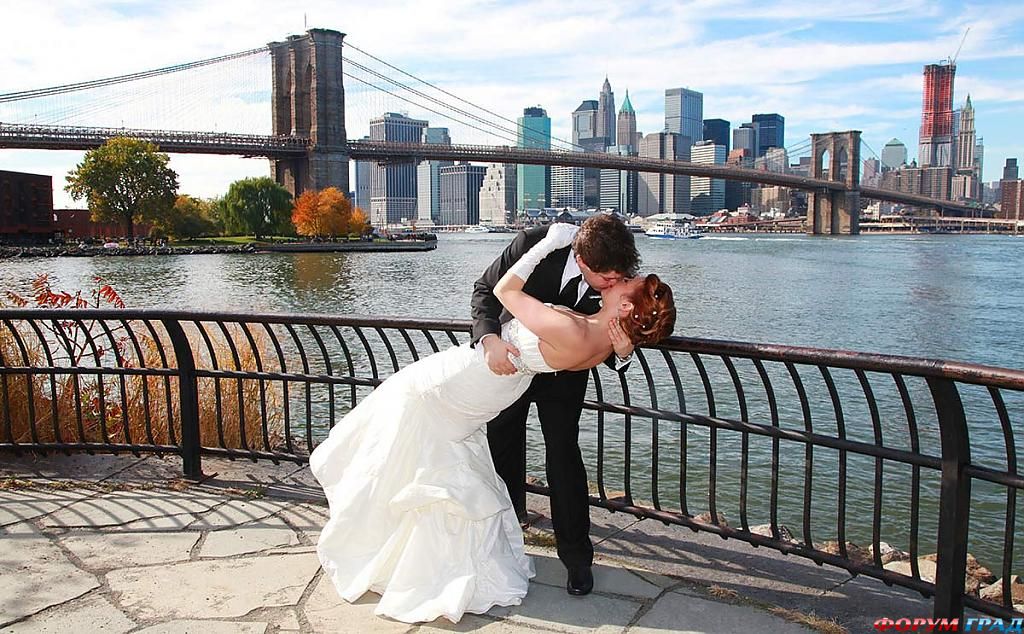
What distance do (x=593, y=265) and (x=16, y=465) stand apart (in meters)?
4.00

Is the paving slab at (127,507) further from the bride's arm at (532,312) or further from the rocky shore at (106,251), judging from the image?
the rocky shore at (106,251)

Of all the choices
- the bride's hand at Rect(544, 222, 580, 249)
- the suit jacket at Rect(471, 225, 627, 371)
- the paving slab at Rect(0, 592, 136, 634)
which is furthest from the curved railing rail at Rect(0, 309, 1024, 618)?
the paving slab at Rect(0, 592, 136, 634)

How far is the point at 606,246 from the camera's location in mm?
3102

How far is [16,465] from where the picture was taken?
526 centimetres

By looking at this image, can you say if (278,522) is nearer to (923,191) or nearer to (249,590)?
(249,590)

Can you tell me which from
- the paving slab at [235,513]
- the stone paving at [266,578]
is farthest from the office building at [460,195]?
the stone paving at [266,578]

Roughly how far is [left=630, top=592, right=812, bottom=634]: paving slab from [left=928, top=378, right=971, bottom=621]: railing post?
51 centimetres

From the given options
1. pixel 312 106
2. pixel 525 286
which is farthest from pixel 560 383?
pixel 312 106

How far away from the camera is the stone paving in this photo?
3.20 meters

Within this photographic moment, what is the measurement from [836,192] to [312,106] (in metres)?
59.4

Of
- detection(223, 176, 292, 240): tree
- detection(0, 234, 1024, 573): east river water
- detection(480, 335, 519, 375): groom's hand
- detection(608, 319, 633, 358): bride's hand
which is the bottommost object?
detection(0, 234, 1024, 573): east river water

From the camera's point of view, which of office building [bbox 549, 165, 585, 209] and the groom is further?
office building [bbox 549, 165, 585, 209]

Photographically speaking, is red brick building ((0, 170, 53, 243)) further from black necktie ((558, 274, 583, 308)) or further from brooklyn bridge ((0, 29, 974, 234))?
black necktie ((558, 274, 583, 308))

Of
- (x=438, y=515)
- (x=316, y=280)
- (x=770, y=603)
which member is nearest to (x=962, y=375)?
(x=770, y=603)
